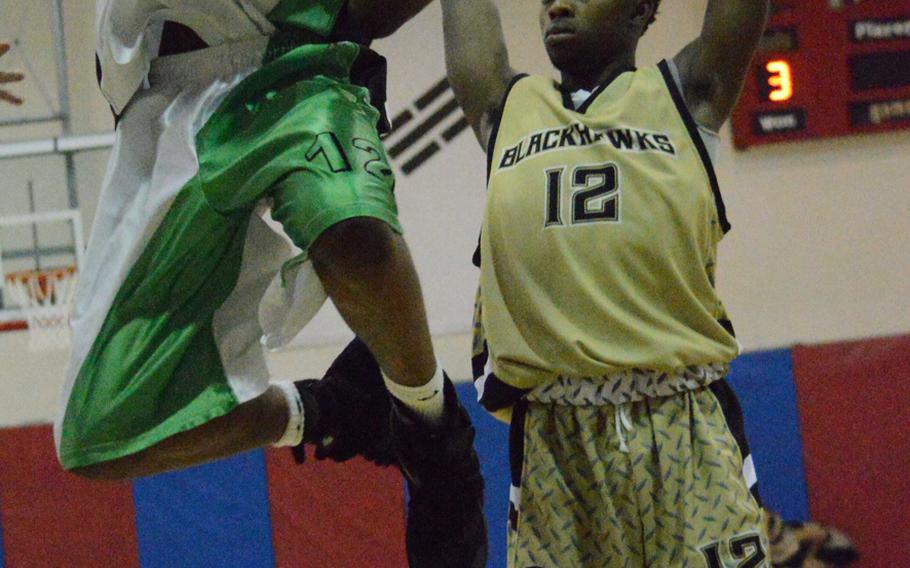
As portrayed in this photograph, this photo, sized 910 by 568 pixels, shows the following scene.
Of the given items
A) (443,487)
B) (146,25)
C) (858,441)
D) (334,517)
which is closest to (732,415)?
(443,487)

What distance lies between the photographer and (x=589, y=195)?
2377mm

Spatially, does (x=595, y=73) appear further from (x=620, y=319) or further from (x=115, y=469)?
(x=115, y=469)

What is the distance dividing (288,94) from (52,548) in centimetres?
260

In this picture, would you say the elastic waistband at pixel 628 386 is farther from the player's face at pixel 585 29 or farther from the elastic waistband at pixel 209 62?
the elastic waistband at pixel 209 62

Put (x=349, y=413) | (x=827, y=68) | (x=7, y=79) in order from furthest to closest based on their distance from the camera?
1. (x=7, y=79)
2. (x=827, y=68)
3. (x=349, y=413)

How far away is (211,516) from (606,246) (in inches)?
84.4

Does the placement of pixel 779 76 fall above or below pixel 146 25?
above

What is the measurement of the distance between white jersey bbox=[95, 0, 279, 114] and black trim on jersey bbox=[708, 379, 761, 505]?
3.46 ft

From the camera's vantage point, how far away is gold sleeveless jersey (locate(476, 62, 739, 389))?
232cm

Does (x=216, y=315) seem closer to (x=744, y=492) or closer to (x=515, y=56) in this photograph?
(x=744, y=492)

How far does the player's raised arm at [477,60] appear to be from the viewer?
2.59m

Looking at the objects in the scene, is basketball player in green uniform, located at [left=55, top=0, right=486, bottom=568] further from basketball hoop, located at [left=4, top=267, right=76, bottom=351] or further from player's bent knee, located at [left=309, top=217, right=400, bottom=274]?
basketball hoop, located at [left=4, top=267, right=76, bottom=351]

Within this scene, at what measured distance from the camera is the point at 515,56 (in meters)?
4.80

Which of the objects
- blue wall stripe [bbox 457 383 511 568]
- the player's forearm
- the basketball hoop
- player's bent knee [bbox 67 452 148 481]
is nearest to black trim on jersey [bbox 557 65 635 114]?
the player's forearm
